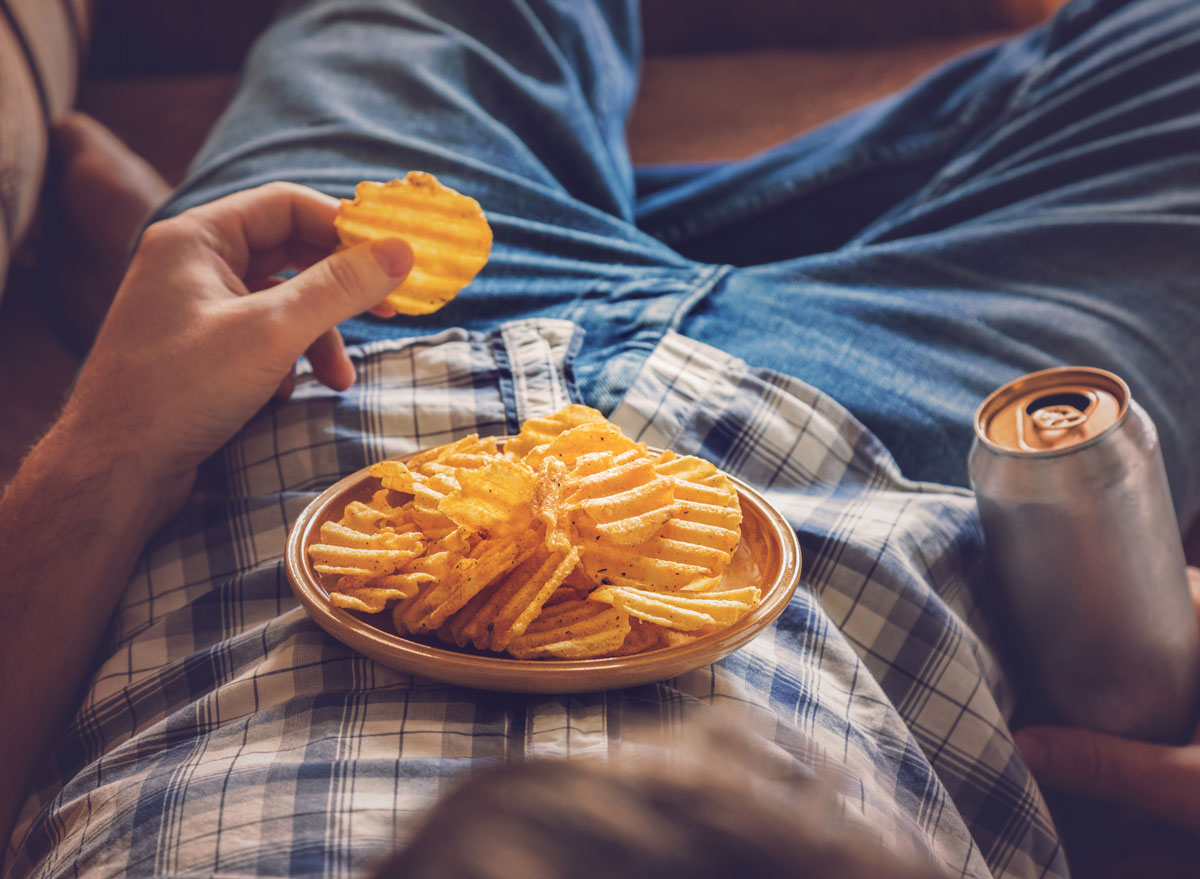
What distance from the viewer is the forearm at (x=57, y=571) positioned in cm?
66

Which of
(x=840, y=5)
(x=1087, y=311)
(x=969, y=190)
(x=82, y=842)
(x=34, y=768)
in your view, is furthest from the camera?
(x=840, y=5)

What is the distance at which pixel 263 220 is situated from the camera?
0.83 metres

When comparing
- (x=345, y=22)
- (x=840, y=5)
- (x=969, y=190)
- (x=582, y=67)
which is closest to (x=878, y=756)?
(x=969, y=190)

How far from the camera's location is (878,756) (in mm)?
605

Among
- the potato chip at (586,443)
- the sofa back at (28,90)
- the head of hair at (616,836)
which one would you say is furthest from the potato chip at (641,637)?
the sofa back at (28,90)

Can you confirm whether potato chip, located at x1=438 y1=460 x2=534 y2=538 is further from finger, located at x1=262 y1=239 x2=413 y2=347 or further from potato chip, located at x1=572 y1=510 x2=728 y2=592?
finger, located at x1=262 y1=239 x2=413 y2=347

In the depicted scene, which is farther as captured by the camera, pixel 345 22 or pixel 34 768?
pixel 345 22

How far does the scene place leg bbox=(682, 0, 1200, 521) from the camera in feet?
2.91

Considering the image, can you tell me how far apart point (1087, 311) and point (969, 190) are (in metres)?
0.21

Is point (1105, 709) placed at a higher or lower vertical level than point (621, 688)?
lower

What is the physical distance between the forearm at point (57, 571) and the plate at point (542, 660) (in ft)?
0.72

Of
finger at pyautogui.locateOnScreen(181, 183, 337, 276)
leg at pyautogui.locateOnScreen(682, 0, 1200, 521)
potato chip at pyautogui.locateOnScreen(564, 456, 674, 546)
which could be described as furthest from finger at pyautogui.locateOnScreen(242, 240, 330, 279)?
potato chip at pyautogui.locateOnScreen(564, 456, 674, 546)

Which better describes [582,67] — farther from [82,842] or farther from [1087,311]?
[82,842]

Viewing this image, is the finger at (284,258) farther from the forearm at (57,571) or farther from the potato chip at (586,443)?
the potato chip at (586,443)
